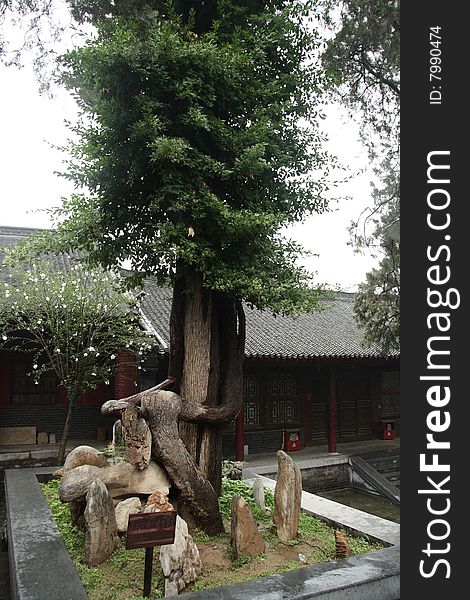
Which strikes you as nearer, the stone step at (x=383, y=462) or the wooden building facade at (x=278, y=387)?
the wooden building facade at (x=278, y=387)

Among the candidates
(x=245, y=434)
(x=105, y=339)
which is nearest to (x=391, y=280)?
(x=245, y=434)

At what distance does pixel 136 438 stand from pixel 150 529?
1.49m

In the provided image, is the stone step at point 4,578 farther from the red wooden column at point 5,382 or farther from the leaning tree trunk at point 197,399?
the red wooden column at point 5,382

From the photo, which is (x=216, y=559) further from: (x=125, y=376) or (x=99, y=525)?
(x=125, y=376)

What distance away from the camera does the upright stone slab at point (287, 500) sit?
5.55 metres

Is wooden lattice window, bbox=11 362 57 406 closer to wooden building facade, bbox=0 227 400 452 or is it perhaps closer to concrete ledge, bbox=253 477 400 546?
wooden building facade, bbox=0 227 400 452

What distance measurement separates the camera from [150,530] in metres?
4.07

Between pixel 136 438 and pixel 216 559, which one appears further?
pixel 136 438

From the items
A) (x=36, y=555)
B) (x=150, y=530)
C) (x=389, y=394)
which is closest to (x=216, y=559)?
(x=150, y=530)

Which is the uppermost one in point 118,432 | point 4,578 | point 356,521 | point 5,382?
point 5,382

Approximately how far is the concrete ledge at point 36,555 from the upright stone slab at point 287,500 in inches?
84.6

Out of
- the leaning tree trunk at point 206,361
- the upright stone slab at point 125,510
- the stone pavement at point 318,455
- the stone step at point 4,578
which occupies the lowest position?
the stone pavement at point 318,455

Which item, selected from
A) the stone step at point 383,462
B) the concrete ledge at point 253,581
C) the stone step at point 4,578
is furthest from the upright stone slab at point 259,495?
the stone step at point 383,462

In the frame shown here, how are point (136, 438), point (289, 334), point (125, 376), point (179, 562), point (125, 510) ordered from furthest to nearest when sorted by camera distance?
point (289, 334) → point (125, 376) → point (136, 438) → point (125, 510) → point (179, 562)
